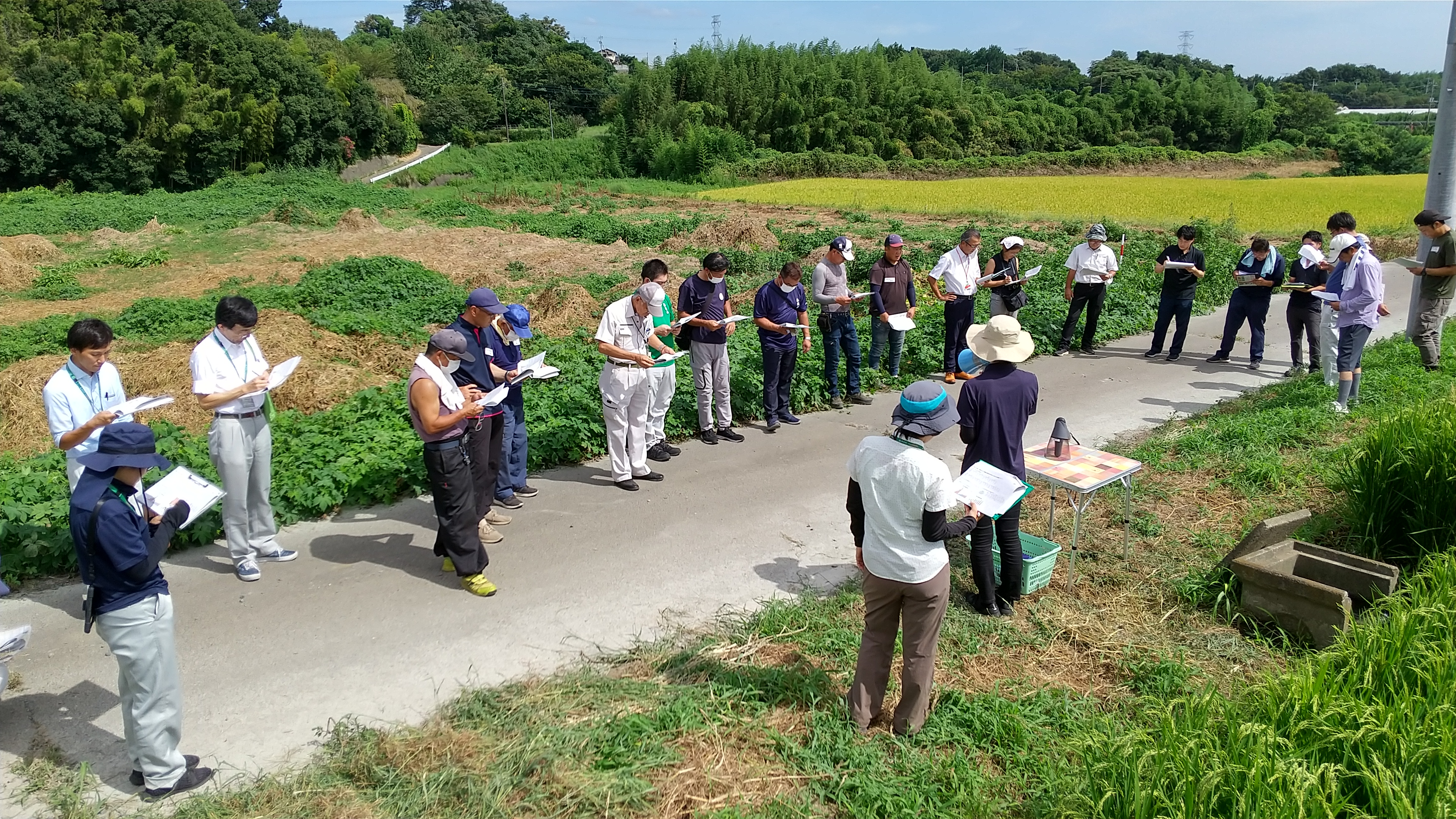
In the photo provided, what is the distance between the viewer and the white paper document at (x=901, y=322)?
10648mm

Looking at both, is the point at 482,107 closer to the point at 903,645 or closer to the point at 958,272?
the point at 958,272

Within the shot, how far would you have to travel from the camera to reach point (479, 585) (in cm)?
615

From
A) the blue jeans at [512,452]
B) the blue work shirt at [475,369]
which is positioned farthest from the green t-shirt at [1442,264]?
the blue work shirt at [475,369]

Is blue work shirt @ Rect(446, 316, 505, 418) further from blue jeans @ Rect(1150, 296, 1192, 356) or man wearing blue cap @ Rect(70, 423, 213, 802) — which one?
blue jeans @ Rect(1150, 296, 1192, 356)

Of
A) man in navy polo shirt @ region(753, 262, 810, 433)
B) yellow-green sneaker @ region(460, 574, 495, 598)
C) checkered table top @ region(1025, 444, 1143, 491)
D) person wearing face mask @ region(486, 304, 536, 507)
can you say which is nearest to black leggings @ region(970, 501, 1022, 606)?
checkered table top @ region(1025, 444, 1143, 491)

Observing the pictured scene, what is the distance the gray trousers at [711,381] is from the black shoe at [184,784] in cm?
568

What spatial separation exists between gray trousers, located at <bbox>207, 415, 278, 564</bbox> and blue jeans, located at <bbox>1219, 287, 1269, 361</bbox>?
1195 cm

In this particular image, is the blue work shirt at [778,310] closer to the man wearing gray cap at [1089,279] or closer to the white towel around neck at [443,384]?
the white towel around neck at [443,384]

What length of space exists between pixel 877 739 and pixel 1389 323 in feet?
46.2

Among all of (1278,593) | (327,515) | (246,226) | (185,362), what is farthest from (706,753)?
(246,226)

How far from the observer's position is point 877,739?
4.57m

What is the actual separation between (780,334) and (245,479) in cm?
525

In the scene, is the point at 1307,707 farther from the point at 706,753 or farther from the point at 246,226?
the point at 246,226

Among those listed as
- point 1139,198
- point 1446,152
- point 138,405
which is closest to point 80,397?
point 138,405
